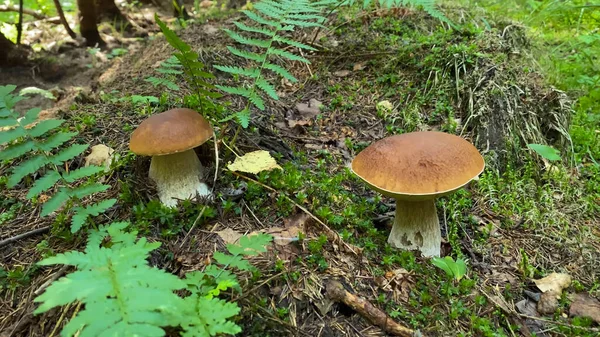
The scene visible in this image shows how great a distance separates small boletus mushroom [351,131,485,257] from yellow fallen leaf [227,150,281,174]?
631 mm

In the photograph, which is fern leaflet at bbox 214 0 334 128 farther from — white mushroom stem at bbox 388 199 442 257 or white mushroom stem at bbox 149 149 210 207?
white mushroom stem at bbox 388 199 442 257

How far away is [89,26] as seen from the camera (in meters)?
7.54

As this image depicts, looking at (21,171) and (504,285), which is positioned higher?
(21,171)

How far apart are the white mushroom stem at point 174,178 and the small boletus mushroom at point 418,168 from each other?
1.05 meters

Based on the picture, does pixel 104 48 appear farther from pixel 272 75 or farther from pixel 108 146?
pixel 108 146

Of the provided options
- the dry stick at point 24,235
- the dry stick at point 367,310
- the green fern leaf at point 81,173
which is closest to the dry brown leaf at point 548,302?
the dry stick at point 367,310

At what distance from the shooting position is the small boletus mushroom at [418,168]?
212cm

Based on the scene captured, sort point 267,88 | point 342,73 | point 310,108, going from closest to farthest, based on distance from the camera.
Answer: point 267,88, point 310,108, point 342,73

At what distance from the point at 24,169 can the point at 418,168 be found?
6.70ft

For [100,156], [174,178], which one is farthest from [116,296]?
A: [100,156]

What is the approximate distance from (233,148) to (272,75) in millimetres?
1522

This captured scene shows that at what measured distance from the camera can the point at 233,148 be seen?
291 centimetres

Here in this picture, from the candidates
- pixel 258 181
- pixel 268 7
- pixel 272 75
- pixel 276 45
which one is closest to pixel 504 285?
pixel 258 181

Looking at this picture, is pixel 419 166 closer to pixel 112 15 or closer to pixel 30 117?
pixel 30 117
